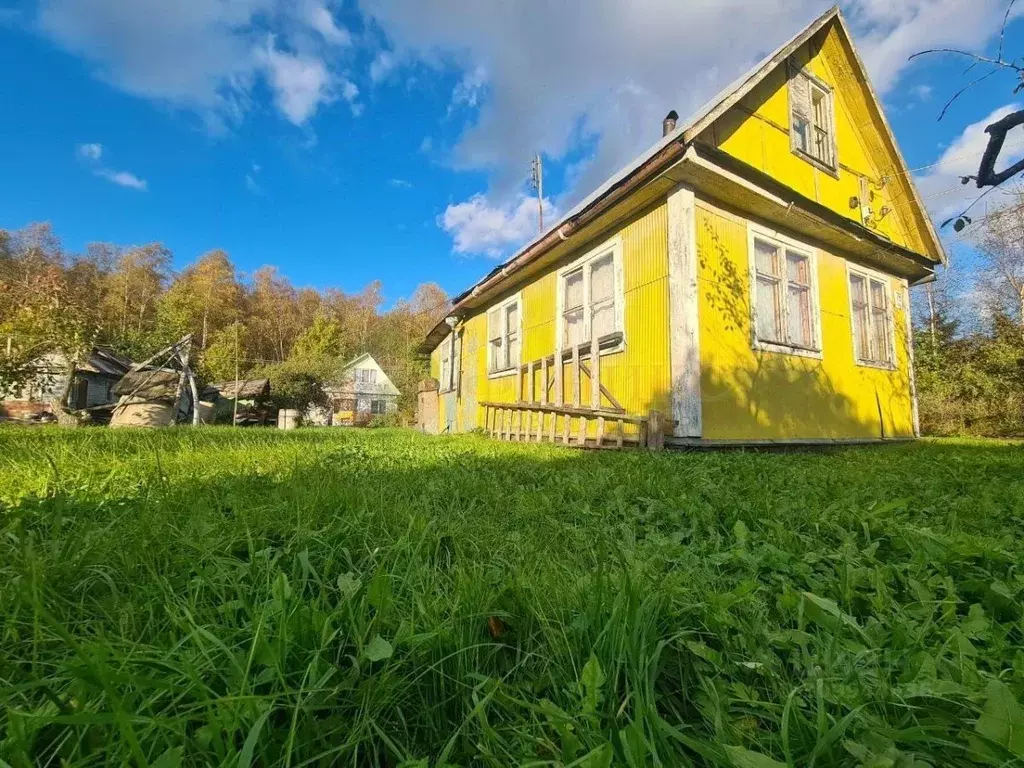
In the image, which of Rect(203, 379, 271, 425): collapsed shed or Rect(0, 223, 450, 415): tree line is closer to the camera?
Rect(0, 223, 450, 415): tree line

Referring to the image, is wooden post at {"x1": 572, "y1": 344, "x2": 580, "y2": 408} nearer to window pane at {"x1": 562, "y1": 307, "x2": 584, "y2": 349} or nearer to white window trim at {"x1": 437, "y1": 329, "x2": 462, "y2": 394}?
window pane at {"x1": 562, "y1": 307, "x2": 584, "y2": 349}

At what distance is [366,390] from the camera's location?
41750 mm

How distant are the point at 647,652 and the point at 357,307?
170ft

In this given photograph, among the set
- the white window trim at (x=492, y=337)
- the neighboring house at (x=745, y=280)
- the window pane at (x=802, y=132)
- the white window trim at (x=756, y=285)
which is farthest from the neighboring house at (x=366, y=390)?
the window pane at (x=802, y=132)

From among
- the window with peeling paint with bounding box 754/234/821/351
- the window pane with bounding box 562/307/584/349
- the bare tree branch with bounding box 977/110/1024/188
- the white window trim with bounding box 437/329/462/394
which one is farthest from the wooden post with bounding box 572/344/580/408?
the white window trim with bounding box 437/329/462/394

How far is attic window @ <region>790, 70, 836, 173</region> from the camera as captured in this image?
753cm

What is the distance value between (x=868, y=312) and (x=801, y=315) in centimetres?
211

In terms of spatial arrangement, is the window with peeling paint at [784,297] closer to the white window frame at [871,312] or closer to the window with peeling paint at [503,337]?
the white window frame at [871,312]

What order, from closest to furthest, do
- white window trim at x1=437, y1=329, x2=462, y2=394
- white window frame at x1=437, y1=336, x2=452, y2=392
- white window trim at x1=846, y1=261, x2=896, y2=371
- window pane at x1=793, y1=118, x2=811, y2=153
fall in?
window pane at x1=793, y1=118, x2=811, y2=153, white window trim at x1=846, y1=261, x2=896, y2=371, white window trim at x1=437, y1=329, x2=462, y2=394, white window frame at x1=437, y1=336, x2=452, y2=392

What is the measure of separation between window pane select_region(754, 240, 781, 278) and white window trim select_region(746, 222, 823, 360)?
0.26 ft

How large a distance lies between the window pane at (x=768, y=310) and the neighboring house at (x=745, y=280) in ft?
0.09

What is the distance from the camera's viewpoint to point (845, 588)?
50.9 inches

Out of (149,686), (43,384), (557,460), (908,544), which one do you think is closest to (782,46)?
(557,460)

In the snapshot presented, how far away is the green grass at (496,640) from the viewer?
2.35 feet
